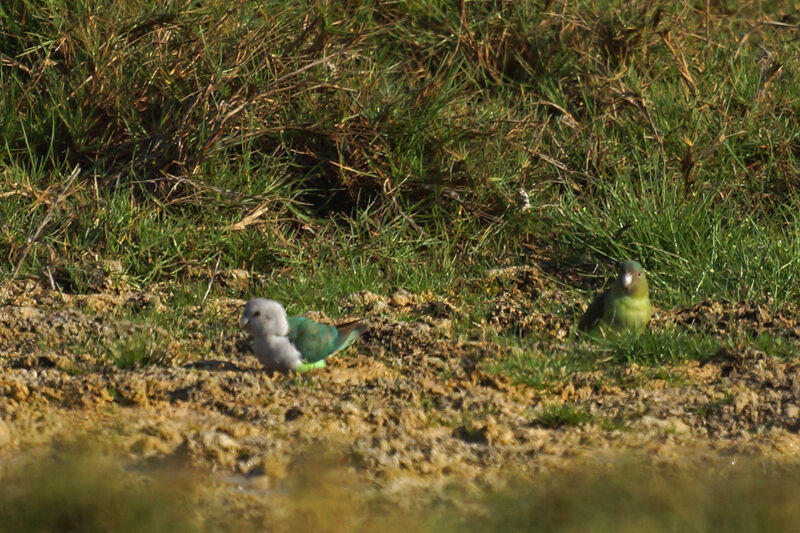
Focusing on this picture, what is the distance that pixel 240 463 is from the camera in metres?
4.09

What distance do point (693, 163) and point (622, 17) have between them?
1401 mm

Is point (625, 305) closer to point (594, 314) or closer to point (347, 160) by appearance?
point (594, 314)

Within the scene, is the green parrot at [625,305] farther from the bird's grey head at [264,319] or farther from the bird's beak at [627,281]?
the bird's grey head at [264,319]

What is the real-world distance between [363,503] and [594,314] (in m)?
2.07

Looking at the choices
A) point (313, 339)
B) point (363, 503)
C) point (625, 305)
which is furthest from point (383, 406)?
point (625, 305)

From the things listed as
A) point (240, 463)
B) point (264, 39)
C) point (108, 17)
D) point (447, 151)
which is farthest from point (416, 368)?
point (108, 17)

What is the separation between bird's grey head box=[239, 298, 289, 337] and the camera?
482 cm

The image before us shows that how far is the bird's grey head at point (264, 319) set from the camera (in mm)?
4820

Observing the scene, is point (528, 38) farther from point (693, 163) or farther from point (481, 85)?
point (693, 163)

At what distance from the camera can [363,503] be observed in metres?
3.79

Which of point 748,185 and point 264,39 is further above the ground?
point 264,39

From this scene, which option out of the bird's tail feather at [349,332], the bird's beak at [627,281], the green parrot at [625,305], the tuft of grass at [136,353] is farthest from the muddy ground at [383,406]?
the bird's beak at [627,281]

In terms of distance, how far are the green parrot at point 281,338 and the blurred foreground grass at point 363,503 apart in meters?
0.86

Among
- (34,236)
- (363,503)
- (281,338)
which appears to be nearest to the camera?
(363,503)
